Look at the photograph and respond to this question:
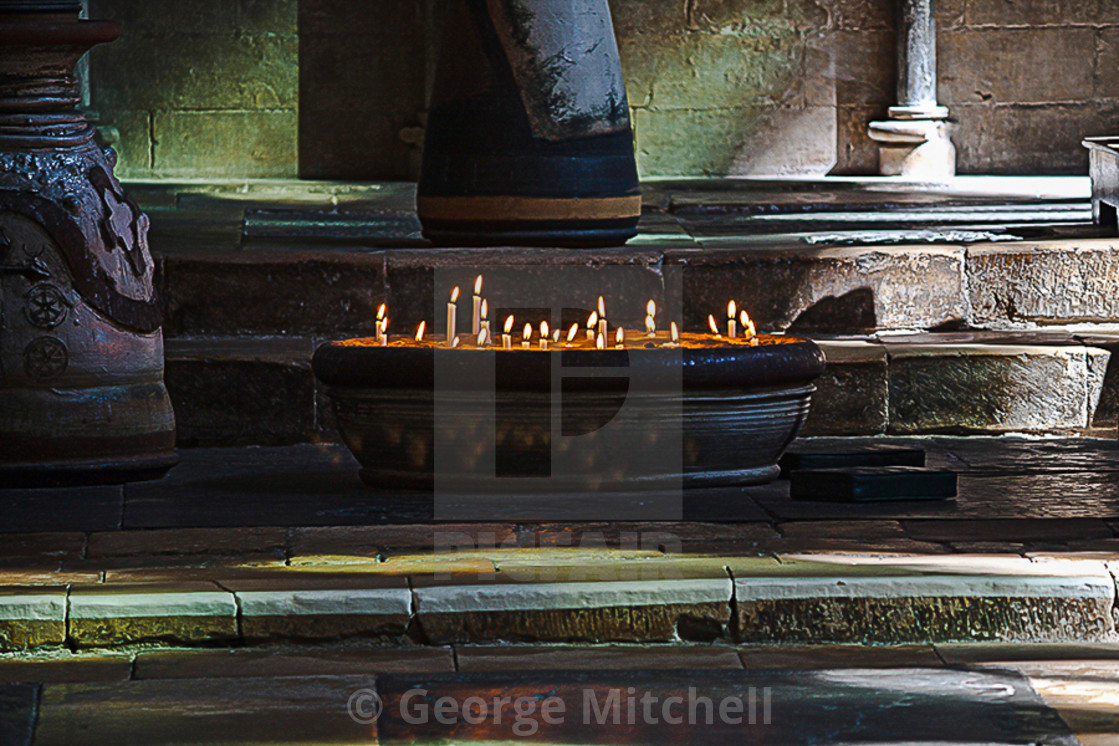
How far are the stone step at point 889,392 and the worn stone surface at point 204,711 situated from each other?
2183mm

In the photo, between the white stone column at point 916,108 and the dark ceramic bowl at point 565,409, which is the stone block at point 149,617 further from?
the white stone column at point 916,108

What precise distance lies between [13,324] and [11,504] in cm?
53

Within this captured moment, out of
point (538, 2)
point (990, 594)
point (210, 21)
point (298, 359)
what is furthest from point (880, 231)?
point (210, 21)

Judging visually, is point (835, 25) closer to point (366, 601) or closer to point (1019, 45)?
point (1019, 45)

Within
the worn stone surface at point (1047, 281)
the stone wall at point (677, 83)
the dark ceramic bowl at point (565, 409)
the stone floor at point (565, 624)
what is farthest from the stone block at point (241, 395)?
the stone wall at point (677, 83)

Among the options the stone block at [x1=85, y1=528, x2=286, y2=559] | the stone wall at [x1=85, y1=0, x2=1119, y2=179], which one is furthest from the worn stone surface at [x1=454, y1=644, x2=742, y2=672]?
the stone wall at [x1=85, y1=0, x2=1119, y2=179]

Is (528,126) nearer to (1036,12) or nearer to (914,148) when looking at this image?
(914,148)

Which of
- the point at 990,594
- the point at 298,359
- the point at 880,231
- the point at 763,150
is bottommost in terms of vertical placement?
the point at 990,594

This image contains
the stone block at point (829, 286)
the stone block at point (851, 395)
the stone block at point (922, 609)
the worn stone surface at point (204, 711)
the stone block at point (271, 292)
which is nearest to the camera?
the worn stone surface at point (204, 711)

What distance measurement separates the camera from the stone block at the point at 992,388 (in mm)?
5691

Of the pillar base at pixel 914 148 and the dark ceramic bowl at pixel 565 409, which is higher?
the pillar base at pixel 914 148

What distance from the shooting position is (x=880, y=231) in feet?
23.2

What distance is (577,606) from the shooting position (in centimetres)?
372

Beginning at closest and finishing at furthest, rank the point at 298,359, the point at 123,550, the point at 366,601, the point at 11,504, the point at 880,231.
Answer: the point at 366,601 < the point at 123,550 < the point at 11,504 < the point at 298,359 < the point at 880,231
